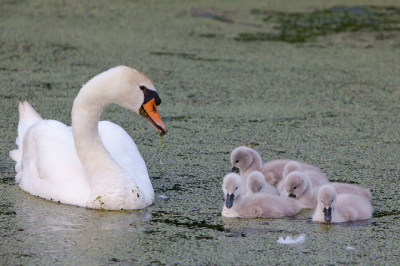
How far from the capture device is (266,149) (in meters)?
5.02

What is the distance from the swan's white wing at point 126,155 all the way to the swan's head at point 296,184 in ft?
2.26

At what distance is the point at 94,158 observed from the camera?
12.9 ft

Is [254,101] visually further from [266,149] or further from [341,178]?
[341,178]

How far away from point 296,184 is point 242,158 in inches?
18.9

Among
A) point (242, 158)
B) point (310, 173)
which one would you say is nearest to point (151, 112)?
point (242, 158)

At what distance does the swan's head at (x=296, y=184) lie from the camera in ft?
13.1

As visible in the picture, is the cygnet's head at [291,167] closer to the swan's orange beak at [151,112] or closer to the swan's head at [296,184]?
the swan's head at [296,184]

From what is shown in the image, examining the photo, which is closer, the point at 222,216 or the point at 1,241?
the point at 1,241

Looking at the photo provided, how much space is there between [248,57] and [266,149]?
2.53 m

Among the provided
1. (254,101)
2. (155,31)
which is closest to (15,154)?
(254,101)

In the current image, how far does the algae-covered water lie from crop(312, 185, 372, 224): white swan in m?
0.06

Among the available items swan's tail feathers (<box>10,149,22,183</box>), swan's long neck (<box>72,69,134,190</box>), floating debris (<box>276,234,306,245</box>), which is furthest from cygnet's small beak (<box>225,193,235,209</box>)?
swan's tail feathers (<box>10,149,22,183</box>)

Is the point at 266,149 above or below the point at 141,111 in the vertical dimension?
below

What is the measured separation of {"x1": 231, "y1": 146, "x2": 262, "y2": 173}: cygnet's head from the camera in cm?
438
